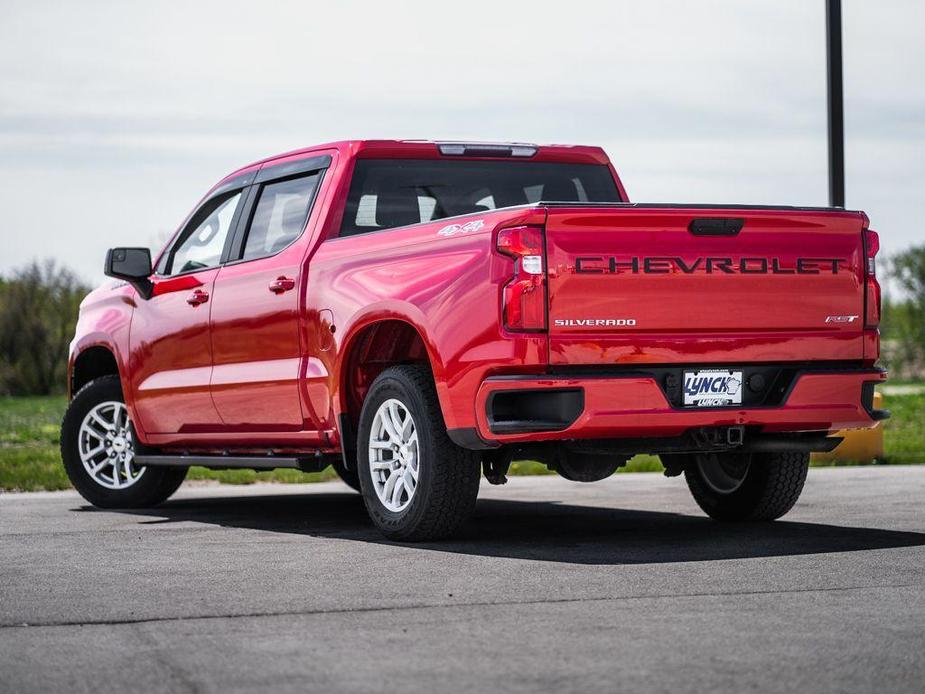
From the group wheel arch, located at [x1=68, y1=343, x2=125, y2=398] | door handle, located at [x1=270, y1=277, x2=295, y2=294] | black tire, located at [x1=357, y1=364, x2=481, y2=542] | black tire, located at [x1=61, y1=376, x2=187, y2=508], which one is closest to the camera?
black tire, located at [x1=357, y1=364, x2=481, y2=542]

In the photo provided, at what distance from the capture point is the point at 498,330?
23.9 ft

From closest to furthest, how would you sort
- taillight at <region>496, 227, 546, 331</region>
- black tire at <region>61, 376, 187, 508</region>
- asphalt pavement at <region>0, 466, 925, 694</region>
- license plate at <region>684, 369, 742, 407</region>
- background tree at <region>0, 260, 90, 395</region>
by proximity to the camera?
asphalt pavement at <region>0, 466, 925, 694</region>, taillight at <region>496, 227, 546, 331</region>, license plate at <region>684, 369, 742, 407</region>, black tire at <region>61, 376, 187, 508</region>, background tree at <region>0, 260, 90, 395</region>

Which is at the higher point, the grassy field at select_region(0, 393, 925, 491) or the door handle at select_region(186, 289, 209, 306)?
the door handle at select_region(186, 289, 209, 306)

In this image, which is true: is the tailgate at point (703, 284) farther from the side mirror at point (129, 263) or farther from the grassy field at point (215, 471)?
the grassy field at point (215, 471)

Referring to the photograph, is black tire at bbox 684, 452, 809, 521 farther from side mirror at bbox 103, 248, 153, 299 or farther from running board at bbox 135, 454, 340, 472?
side mirror at bbox 103, 248, 153, 299

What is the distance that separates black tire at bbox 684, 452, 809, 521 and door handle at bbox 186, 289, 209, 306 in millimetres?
2961

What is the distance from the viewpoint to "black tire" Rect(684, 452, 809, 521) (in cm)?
886

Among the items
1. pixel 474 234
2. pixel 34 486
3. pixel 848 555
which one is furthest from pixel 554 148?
pixel 34 486

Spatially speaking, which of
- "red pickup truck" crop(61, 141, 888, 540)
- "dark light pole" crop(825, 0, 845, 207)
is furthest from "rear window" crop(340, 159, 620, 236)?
"dark light pole" crop(825, 0, 845, 207)

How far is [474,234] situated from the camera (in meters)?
7.39

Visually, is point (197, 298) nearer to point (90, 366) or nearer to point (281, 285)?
point (281, 285)

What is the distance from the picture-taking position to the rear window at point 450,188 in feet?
29.5

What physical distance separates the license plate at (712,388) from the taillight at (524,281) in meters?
0.80

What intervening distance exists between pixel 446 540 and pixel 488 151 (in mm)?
2469
